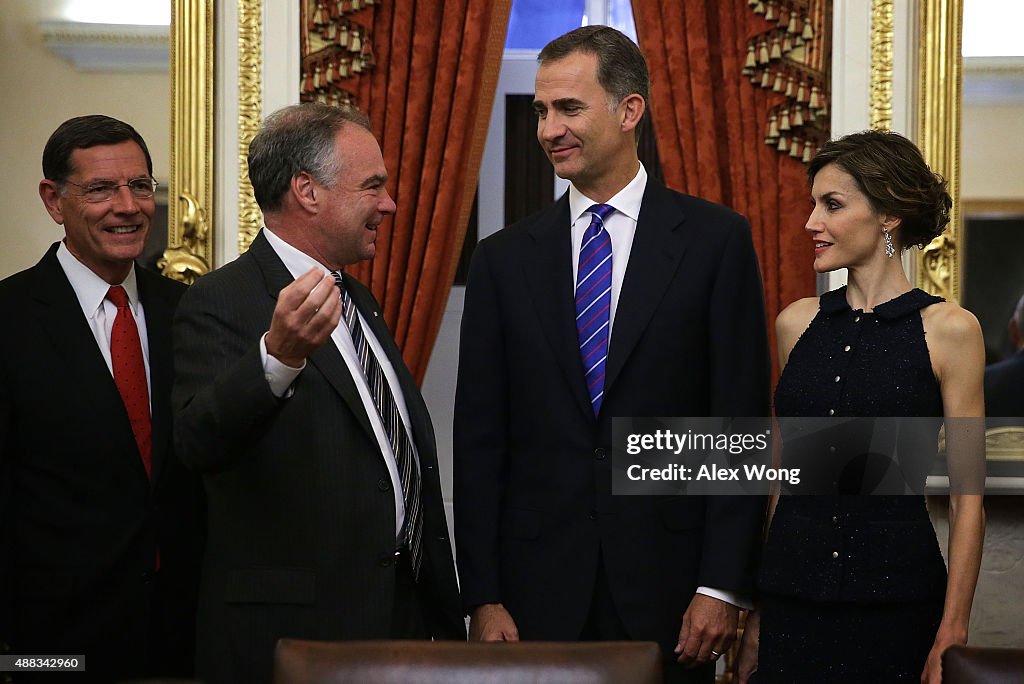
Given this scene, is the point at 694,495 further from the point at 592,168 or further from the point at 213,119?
the point at 213,119

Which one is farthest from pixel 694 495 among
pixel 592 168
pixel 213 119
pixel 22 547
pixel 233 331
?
pixel 213 119

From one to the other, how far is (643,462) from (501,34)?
2049 mm

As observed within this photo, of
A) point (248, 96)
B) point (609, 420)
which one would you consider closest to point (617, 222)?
point (609, 420)

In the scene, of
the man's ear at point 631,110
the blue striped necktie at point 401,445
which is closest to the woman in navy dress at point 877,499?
the man's ear at point 631,110

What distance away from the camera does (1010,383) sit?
145 inches

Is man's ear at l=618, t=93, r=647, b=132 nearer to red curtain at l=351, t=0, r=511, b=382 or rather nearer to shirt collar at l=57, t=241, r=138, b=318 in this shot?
shirt collar at l=57, t=241, r=138, b=318

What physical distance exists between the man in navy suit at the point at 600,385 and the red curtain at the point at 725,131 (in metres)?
1.39

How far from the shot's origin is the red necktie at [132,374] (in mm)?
2580

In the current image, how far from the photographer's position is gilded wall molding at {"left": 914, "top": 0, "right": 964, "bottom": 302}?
3.69 m

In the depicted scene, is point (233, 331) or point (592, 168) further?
point (592, 168)

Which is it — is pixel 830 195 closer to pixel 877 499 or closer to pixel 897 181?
pixel 897 181

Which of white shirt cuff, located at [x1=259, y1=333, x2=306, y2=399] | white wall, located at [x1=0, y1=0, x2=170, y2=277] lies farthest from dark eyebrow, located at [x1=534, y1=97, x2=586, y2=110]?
white wall, located at [x1=0, y1=0, x2=170, y2=277]

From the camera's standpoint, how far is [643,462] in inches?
91.0

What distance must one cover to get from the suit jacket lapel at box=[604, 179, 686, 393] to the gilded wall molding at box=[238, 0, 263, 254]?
177 cm
